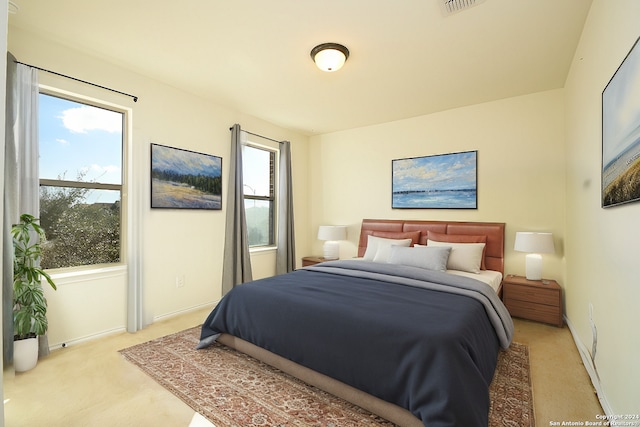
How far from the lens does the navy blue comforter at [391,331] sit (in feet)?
5.44

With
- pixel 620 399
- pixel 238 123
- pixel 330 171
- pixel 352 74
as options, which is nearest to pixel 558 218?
pixel 620 399

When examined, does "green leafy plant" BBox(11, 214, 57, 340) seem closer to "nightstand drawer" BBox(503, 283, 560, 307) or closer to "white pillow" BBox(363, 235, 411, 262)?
"white pillow" BBox(363, 235, 411, 262)

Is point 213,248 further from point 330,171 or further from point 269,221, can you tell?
point 330,171

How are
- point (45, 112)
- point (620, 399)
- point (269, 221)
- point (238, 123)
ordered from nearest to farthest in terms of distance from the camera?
point (620, 399)
point (45, 112)
point (238, 123)
point (269, 221)

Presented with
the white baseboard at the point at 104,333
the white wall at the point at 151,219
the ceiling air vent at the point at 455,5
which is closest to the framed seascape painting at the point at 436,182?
the ceiling air vent at the point at 455,5

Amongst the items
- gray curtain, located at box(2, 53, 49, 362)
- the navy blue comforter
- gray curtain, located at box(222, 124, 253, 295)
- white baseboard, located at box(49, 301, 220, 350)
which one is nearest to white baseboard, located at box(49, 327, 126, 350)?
white baseboard, located at box(49, 301, 220, 350)

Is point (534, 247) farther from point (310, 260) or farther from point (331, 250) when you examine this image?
point (310, 260)

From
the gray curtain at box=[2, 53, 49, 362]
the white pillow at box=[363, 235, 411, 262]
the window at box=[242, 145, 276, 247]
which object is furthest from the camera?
the window at box=[242, 145, 276, 247]

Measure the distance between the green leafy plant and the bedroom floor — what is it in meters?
0.34

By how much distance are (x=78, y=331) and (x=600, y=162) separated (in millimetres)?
4356

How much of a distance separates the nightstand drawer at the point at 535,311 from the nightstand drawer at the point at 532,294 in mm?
40

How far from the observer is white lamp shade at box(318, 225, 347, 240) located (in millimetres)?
4824

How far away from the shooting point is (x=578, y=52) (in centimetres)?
265

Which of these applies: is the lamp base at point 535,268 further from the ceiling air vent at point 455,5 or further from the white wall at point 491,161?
the ceiling air vent at point 455,5
